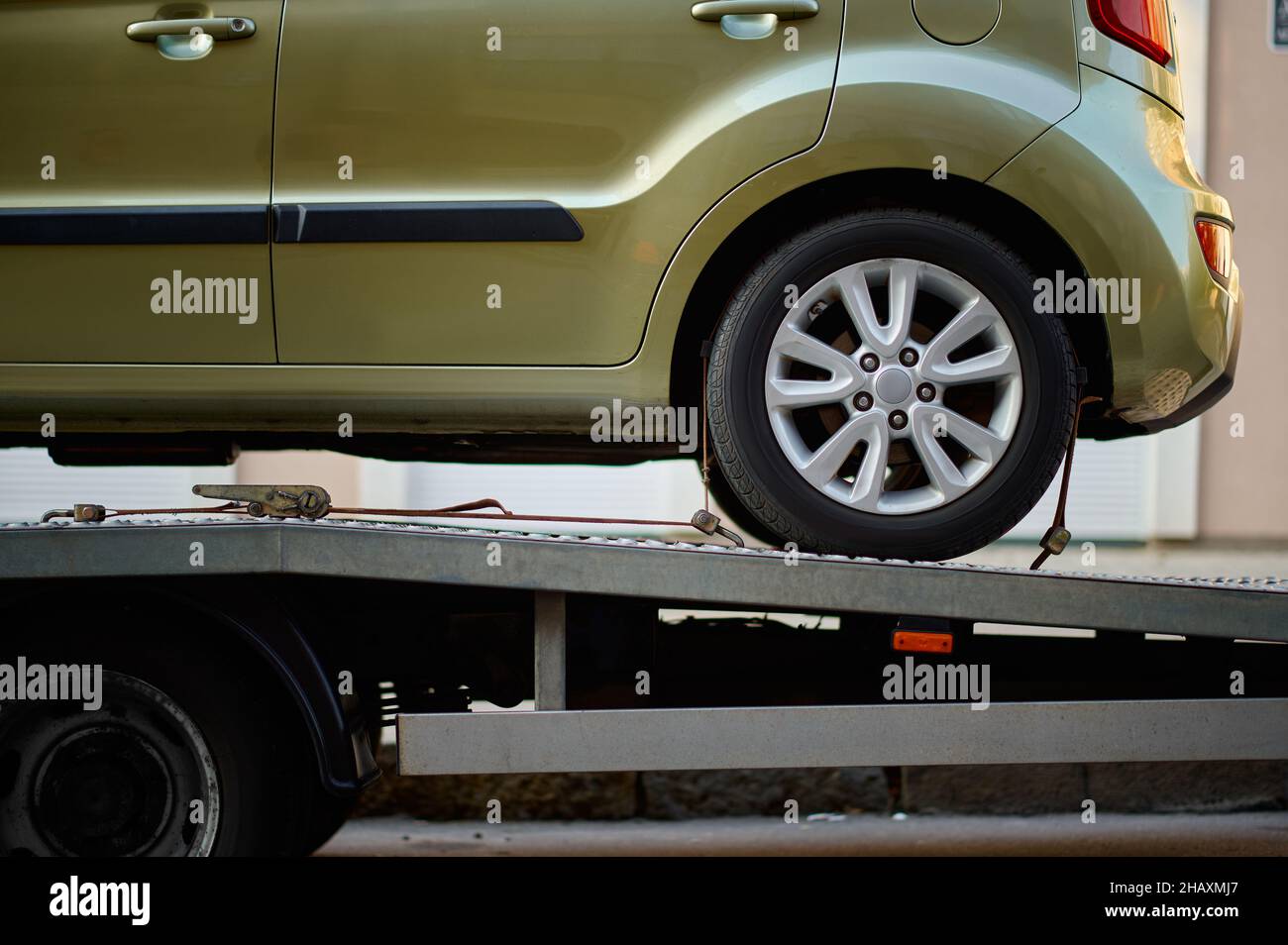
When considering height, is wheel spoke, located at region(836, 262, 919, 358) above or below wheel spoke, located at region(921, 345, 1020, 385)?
above

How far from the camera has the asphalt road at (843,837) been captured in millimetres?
3778

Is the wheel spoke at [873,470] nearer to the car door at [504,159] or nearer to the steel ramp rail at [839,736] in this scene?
the steel ramp rail at [839,736]

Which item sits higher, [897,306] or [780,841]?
[897,306]

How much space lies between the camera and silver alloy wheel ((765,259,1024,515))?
96.6 inches

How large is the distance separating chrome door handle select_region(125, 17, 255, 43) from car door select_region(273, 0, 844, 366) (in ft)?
0.33

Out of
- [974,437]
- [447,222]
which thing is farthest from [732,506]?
[447,222]

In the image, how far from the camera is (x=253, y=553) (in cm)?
225

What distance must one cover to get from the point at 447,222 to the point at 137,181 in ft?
2.27

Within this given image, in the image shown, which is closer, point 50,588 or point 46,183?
point 50,588

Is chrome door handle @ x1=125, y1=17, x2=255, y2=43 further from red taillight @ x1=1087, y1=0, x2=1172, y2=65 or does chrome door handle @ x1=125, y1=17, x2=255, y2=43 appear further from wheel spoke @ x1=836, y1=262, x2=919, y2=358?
red taillight @ x1=1087, y1=0, x2=1172, y2=65

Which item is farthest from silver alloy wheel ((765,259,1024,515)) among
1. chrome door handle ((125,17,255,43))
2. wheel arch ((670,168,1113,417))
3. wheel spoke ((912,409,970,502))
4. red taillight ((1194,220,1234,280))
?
chrome door handle ((125,17,255,43))

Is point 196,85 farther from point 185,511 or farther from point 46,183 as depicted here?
point 185,511
